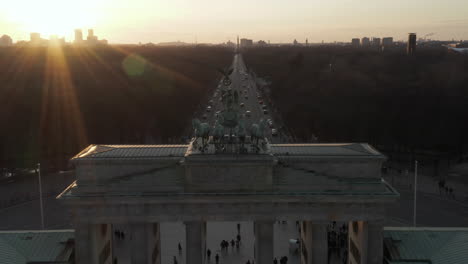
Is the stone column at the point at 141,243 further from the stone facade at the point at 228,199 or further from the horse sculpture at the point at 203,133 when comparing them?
the horse sculpture at the point at 203,133

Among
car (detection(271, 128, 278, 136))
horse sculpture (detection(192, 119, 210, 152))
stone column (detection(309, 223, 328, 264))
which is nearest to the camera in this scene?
stone column (detection(309, 223, 328, 264))

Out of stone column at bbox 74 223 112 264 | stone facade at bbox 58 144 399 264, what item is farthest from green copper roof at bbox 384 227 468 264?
stone column at bbox 74 223 112 264

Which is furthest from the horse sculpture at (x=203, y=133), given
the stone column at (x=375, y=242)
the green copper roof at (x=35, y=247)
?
the stone column at (x=375, y=242)

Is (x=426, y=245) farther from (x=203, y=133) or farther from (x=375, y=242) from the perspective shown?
(x=203, y=133)

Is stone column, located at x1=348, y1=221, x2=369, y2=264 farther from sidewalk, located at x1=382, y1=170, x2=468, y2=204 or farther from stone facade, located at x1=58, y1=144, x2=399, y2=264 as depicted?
sidewalk, located at x1=382, y1=170, x2=468, y2=204

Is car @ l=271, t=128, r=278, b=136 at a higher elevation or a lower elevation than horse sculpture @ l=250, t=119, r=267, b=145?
lower

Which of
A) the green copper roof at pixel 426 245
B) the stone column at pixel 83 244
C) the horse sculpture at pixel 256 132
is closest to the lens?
the green copper roof at pixel 426 245
